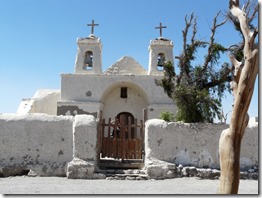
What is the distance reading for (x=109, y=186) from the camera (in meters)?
8.79

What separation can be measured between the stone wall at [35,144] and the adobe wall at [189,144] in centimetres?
251

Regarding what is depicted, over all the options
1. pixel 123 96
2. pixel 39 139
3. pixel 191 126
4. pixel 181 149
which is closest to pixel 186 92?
pixel 191 126

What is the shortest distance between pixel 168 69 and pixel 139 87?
276 inches

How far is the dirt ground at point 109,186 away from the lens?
7930 mm

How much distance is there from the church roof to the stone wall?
11.1 m

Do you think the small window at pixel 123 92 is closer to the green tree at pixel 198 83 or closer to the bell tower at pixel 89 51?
the bell tower at pixel 89 51

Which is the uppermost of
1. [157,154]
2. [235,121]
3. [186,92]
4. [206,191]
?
[186,92]

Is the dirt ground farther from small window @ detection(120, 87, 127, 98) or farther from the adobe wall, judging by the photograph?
small window @ detection(120, 87, 127, 98)

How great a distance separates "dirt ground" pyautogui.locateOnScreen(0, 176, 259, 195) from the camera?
7.93 meters

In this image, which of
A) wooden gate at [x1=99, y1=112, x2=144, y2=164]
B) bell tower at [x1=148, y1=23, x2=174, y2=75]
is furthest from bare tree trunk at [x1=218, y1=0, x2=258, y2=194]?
bell tower at [x1=148, y1=23, x2=174, y2=75]

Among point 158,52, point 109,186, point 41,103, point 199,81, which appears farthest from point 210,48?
point 41,103

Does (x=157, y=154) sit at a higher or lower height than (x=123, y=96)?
lower

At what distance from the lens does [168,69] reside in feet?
43.2

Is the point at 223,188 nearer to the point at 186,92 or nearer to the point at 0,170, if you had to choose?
the point at 186,92
